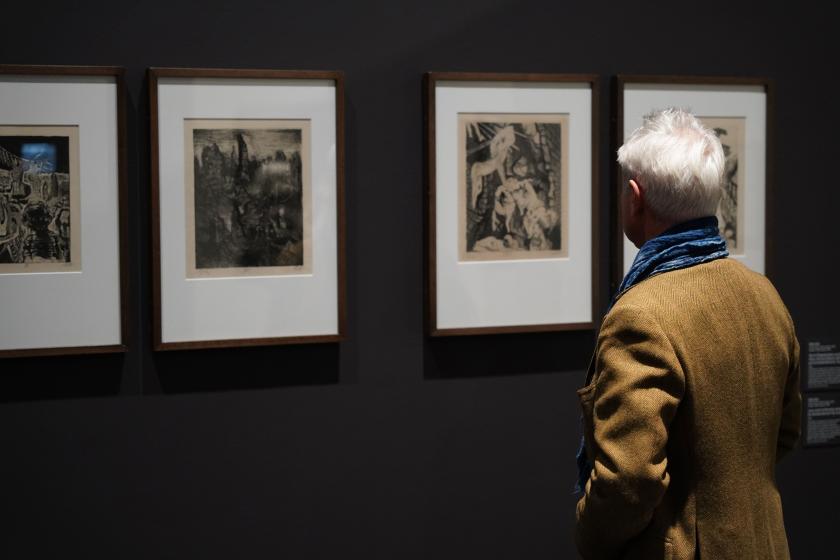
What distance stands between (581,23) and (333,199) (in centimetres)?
89

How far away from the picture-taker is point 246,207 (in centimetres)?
268

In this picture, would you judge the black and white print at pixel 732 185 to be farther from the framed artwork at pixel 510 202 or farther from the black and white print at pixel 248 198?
the black and white print at pixel 248 198

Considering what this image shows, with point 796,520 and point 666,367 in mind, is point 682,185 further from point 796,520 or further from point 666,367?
point 796,520

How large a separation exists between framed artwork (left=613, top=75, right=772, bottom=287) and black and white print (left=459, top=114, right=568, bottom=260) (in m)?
0.21

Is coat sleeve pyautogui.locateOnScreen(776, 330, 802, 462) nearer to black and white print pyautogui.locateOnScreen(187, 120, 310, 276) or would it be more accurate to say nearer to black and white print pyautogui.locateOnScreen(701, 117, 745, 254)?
black and white print pyautogui.locateOnScreen(701, 117, 745, 254)

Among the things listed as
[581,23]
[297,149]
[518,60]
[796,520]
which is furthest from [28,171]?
[796,520]

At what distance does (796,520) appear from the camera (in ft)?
10.6

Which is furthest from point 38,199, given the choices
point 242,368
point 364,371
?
point 364,371

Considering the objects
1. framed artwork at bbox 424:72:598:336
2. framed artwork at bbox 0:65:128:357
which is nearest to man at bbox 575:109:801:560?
framed artwork at bbox 424:72:598:336

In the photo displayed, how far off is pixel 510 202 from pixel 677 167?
1.09 meters

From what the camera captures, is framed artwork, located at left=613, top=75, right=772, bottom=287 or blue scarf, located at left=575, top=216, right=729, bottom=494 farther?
framed artwork, located at left=613, top=75, right=772, bottom=287

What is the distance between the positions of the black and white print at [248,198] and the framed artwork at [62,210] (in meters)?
0.20

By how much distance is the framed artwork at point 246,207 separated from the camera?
2623 mm

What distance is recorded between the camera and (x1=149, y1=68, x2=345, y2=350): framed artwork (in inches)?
103
